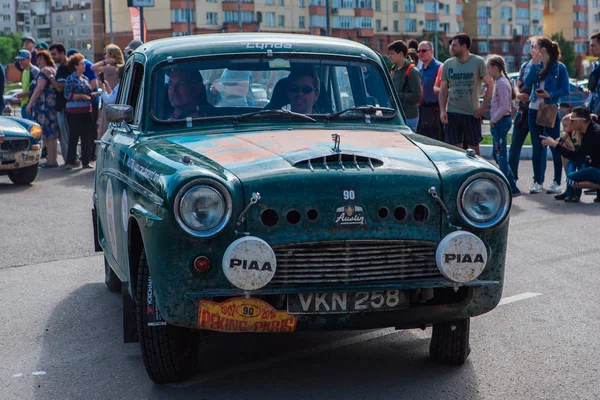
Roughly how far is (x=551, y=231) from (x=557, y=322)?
3.88 meters

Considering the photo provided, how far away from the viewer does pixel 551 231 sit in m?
10.1

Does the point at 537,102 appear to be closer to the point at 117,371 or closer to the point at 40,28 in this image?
the point at 117,371

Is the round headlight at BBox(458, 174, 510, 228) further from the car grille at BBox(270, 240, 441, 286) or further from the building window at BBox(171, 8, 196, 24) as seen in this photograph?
the building window at BBox(171, 8, 196, 24)

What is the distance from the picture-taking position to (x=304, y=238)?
14.9ft

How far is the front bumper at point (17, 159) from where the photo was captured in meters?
14.3

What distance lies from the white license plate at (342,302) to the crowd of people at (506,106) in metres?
7.47

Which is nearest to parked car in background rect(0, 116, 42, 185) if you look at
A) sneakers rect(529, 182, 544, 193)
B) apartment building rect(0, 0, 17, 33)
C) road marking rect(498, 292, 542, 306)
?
sneakers rect(529, 182, 544, 193)

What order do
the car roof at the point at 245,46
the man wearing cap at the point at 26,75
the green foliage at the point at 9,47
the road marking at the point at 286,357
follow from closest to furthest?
the road marking at the point at 286,357
the car roof at the point at 245,46
the man wearing cap at the point at 26,75
the green foliage at the point at 9,47

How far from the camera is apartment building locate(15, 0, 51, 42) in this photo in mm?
139900

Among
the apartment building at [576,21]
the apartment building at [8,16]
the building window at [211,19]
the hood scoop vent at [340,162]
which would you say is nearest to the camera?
the hood scoop vent at [340,162]

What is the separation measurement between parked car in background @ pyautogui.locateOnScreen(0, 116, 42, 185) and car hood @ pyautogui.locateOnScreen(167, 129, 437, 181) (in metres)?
9.35

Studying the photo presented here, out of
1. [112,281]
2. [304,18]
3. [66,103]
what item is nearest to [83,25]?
[304,18]

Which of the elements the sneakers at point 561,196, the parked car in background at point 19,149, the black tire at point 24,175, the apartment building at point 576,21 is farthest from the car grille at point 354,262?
the apartment building at point 576,21

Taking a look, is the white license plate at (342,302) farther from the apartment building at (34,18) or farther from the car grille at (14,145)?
the apartment building at (34,18)
